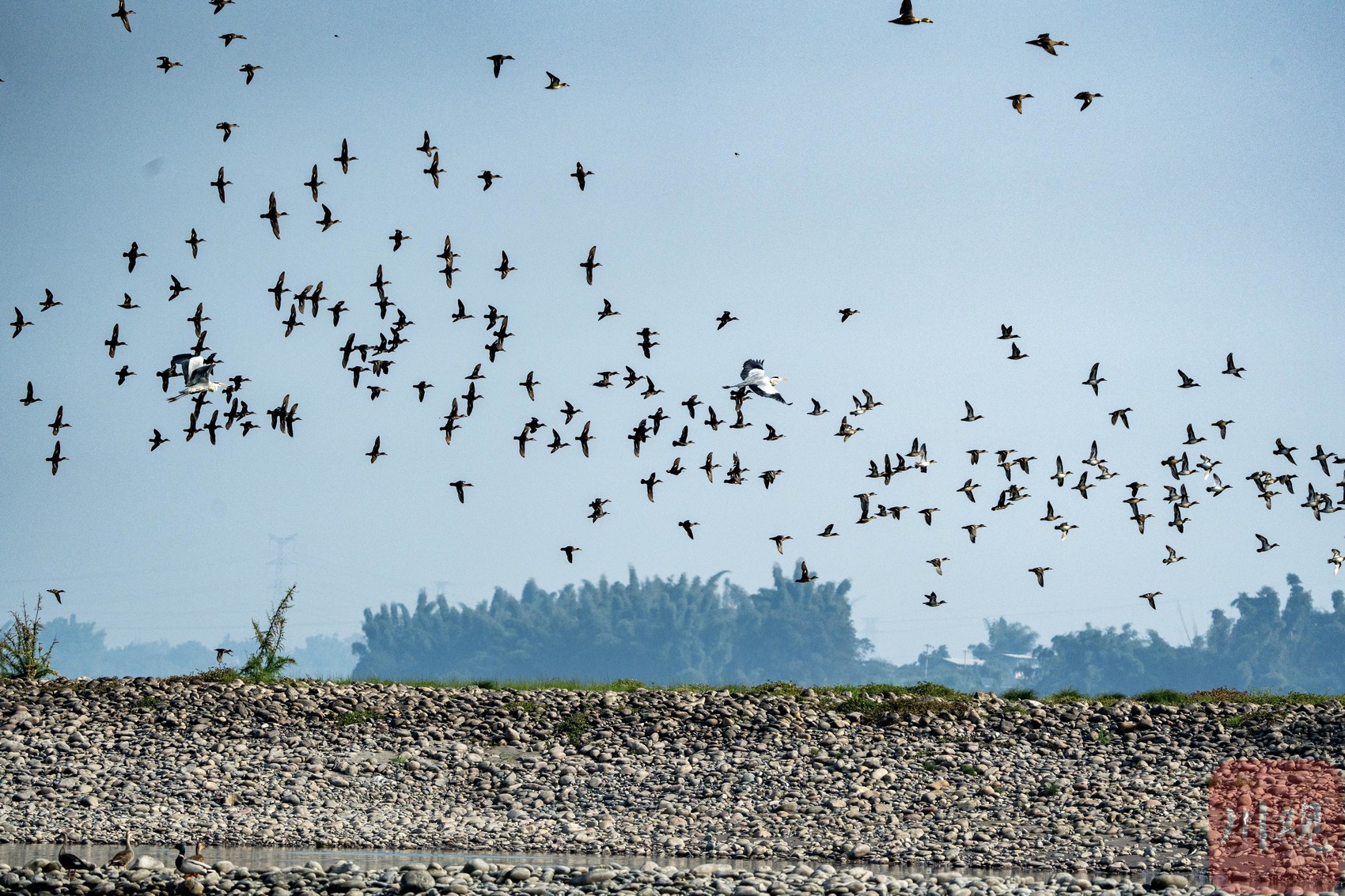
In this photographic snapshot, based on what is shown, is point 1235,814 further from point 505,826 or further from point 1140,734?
point 505,826

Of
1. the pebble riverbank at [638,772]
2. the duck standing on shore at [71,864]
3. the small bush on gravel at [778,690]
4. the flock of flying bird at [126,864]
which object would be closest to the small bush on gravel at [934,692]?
the pebble riverbank at [638,772]

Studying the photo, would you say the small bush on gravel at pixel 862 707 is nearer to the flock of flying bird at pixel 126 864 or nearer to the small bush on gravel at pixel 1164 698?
the small bush on gravel at pixel 1164 698

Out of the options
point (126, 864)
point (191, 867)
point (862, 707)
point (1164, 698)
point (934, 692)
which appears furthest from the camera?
point (1164, 698)

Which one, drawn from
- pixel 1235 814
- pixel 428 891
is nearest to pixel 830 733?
pixel 1235 814

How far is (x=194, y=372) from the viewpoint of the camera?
36750 millimetres

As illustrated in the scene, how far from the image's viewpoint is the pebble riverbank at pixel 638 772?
2708cm

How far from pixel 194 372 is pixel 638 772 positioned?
50.9 ft

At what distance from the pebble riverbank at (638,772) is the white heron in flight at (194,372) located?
7522 millimetres

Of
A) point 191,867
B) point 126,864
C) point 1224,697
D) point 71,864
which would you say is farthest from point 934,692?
point 71,864

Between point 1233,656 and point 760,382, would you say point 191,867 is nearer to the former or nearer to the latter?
point 760,382

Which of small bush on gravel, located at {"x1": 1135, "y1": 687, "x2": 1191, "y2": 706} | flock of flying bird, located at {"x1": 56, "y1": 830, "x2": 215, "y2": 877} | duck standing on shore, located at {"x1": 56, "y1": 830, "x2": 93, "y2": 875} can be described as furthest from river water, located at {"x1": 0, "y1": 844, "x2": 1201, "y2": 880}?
small bush on gravel, located at {"x1": 1135, "y1": 687, "x2": 1191, "y2": 706}

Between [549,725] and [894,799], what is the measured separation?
869 cm

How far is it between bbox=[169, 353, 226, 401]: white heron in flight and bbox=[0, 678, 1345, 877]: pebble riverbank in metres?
7.52

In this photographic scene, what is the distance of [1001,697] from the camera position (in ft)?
120
